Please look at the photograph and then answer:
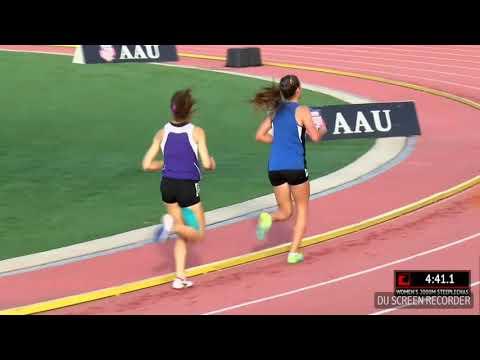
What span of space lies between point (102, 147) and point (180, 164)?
7.91 meters

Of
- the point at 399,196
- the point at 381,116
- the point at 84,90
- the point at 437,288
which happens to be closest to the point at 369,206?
the point at 399,196

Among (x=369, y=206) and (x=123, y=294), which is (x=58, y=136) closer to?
(x=369, y=206)

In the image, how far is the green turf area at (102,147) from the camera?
13.0 m

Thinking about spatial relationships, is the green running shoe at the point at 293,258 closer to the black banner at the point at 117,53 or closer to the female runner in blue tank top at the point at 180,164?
the female runner in blue tank top at the point at 180,164

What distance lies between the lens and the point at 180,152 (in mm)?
9891

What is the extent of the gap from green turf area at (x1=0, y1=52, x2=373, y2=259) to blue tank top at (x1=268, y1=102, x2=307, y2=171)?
Answer: 95.5 inches

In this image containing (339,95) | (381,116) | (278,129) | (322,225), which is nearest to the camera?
(278,129)

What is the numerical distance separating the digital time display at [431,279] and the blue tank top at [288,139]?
55.5 inches

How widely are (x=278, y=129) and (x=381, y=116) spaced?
23.4 ft

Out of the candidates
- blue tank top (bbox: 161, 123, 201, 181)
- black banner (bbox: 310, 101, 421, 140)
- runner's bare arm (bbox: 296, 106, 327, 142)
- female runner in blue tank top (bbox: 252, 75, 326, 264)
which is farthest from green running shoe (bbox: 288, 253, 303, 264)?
black banner (bbox: 310, 101, 421, 140)

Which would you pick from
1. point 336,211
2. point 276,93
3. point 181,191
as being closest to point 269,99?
point 276,93

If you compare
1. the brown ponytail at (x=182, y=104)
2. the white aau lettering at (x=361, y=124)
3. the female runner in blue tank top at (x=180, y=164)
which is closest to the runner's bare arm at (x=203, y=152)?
the female runner in blue tank top at (x=180, y=164)

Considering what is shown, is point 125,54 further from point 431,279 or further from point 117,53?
point 431,279

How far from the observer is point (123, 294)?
33.5ft
